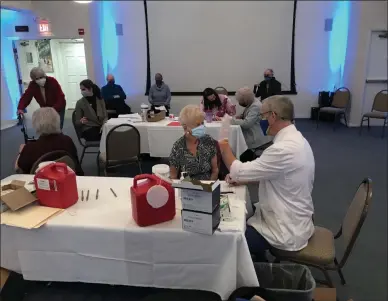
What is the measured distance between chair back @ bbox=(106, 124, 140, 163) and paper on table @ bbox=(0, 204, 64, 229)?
5.10 feet

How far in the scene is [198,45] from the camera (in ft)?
22.5

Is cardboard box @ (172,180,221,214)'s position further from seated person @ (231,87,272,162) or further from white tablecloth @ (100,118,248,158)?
seated person @ (231,87,272,162)

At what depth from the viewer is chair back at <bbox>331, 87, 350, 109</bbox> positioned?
245 inches

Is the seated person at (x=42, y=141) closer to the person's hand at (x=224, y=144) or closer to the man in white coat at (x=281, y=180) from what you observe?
the person's hand at (x=224, y=144)

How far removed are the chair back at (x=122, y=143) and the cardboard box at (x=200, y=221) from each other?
1872mm

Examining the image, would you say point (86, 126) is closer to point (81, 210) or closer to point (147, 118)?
point (147, 118)

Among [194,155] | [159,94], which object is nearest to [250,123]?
[194,155]

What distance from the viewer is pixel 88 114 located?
397cm

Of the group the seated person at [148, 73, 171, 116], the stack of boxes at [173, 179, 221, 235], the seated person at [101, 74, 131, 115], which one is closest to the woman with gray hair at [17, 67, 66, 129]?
the seated person at [101, 74, 131, 115]

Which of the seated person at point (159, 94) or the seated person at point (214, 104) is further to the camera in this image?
the seated person at point (159, 94)

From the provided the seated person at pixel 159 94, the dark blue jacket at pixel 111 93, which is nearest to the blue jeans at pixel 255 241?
the seated person at pixel 159 94

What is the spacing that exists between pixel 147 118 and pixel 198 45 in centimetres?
363

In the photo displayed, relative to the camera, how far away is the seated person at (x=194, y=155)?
85.5 inches

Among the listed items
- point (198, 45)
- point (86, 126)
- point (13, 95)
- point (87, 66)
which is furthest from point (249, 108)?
point (13, 95)
